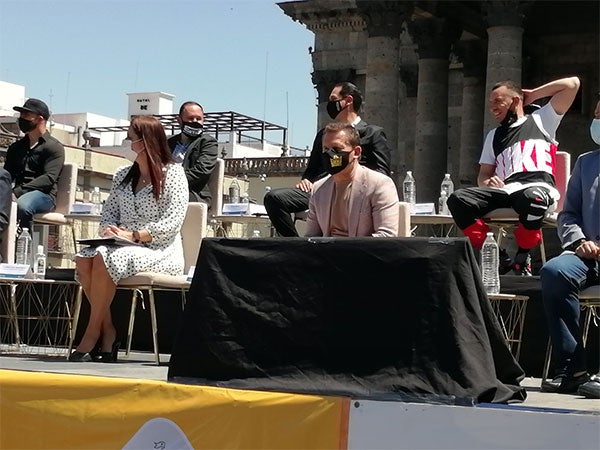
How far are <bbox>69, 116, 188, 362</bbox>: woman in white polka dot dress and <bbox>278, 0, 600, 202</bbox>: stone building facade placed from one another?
744 inches

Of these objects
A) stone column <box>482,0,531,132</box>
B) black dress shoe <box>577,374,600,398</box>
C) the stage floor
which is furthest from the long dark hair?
stone column <box>482,0,531,132</box>

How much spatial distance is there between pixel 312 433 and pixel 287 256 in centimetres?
84

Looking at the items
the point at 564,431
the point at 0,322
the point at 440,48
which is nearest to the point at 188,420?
the point at 564,431

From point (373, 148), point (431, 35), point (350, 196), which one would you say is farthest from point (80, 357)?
point (431, 35)

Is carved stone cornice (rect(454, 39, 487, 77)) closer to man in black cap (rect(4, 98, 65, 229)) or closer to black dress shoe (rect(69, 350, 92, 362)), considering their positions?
man in black cap (rect(4, 98, 65, 229))

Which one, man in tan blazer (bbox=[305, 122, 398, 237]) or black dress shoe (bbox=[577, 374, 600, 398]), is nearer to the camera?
black dress shoe (bbox=[577, 374, 600, 398])

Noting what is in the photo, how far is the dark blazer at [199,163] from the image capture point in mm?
10047

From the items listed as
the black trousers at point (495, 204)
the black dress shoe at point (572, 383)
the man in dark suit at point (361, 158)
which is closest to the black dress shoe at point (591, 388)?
the black dress shoe at point (572, 383)

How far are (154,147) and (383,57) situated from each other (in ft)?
63.0

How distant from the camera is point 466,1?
101 feet

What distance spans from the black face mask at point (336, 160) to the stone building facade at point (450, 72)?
805 inches

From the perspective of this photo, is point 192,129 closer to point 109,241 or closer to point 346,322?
point 109,241

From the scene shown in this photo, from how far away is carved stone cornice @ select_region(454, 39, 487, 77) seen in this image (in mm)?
31969

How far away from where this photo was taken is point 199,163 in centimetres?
1008
